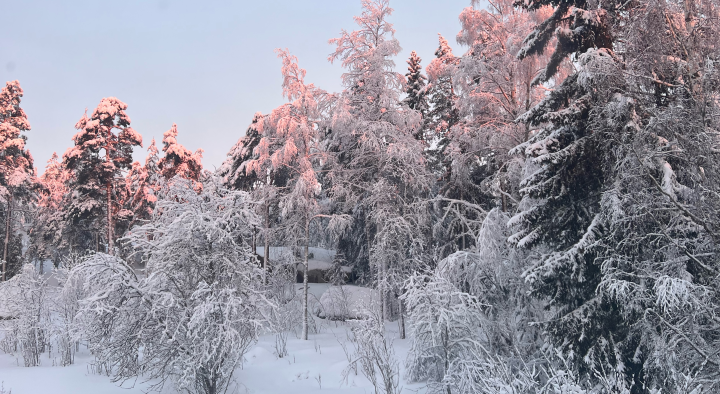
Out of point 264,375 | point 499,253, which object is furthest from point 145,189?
point 499,253

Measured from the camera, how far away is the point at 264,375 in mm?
11297

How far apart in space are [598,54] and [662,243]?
3815mm

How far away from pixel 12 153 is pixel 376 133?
64.4ft

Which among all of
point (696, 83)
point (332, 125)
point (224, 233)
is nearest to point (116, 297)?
point (224, 233)

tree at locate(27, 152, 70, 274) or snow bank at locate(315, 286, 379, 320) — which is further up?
tree at locate(27, 152, 70, 274)

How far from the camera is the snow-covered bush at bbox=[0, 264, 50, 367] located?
39.6 ft

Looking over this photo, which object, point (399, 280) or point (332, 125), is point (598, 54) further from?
point (399, 280)

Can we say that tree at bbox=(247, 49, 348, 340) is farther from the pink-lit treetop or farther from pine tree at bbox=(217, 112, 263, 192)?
the pink-lit treetop

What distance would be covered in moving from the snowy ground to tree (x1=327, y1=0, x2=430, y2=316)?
3241 mm

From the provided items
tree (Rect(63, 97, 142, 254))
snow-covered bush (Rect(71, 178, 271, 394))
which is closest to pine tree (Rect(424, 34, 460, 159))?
snow-covered bush (Rect(71, 178, 271, 394))

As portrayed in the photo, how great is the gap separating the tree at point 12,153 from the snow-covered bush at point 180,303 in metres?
17.2

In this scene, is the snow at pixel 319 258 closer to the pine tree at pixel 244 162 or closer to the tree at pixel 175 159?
the pine tree at pixel 244 162

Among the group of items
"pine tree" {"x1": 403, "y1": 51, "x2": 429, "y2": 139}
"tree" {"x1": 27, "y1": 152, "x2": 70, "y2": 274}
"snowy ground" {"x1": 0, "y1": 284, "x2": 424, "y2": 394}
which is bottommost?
"snowy ground" {"x1": 0, "y1": 284, "x2": 424, "y2": 394}

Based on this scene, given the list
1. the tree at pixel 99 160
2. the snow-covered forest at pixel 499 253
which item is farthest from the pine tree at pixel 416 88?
the tree at pixel 99 160
